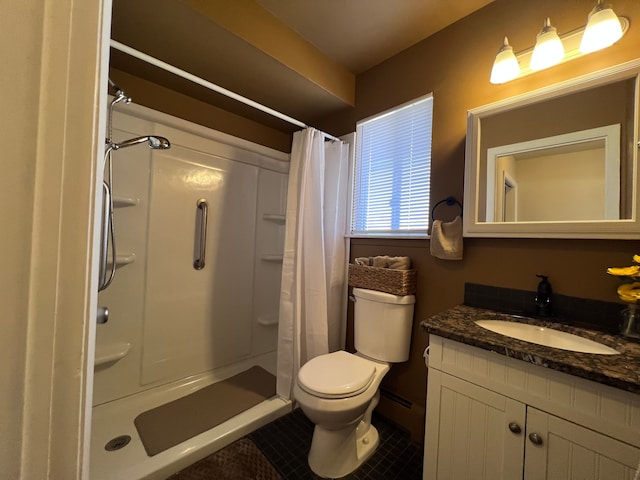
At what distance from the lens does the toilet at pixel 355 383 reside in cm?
120

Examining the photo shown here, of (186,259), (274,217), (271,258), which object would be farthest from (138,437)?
(274,217)

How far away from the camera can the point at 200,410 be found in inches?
63.2

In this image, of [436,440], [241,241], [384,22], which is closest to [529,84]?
[384,22]

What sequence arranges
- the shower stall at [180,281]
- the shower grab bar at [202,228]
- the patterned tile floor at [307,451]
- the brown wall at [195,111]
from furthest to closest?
the shower grab bar at [202,228] → the brown wall at [195,111] → the shower stall at [180,281] → the patterned tile floor at [307,451]

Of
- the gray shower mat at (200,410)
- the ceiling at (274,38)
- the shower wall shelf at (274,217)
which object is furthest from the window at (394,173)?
the gray shower mat at (200,410)

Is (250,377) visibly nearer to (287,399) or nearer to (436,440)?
(287,399)

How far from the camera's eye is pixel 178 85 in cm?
179

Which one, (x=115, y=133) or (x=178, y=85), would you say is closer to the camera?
(x=115, y=133)

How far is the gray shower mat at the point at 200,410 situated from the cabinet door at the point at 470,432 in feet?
3.71

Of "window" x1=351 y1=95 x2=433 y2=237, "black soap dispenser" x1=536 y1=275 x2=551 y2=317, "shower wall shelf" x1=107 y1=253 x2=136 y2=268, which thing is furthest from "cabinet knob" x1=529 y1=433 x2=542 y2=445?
"shower wall shelf" x1=107 y1=253 x2=136 y2=268

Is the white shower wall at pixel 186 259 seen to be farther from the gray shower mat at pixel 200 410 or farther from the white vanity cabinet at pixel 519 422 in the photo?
the white vanity cabinet at pixel 519 422

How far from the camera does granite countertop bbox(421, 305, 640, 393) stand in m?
0.69

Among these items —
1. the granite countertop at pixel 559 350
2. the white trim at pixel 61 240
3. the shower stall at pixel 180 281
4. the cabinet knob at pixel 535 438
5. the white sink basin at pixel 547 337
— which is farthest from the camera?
the shower stall at pixel 180 281

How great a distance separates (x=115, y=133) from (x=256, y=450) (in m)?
2.00
